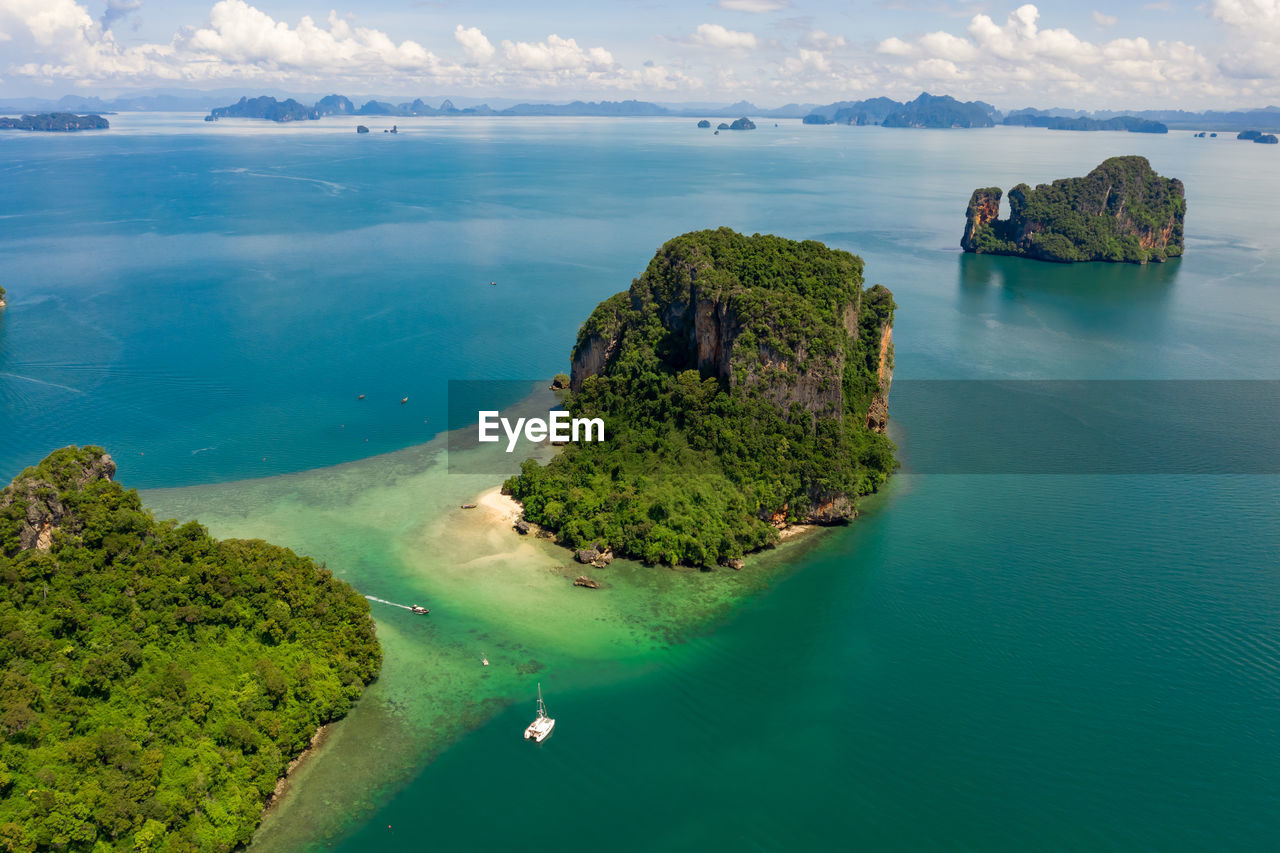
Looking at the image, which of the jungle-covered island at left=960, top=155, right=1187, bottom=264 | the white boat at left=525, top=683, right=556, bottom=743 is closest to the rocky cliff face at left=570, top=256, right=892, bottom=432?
the white boat at left=525, top=683, right=556, bottom=743

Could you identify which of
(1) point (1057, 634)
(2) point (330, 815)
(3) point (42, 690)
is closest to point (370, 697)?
(2) point (330, 815)

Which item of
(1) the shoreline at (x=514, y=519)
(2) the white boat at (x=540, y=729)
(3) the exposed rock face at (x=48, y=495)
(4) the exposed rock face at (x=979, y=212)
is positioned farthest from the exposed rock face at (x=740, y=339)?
(4) the exposed rock face at (x=979, y=212)

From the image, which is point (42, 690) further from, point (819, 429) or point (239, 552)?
point (819, 429)

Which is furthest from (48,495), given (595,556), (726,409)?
(726,409)

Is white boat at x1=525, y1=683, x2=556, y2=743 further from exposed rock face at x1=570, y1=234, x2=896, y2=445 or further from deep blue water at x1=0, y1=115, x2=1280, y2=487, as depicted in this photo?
deep blue water at x1=0, y1=115, x2=1280, y2=487

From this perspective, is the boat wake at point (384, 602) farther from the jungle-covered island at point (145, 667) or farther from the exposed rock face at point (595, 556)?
the exposed rock face at point (595, 556)

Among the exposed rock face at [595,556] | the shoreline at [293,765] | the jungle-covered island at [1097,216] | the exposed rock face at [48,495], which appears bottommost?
the shoreline at [293,765]

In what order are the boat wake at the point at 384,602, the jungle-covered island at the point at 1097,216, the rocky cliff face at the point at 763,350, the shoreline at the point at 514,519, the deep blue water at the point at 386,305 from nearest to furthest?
the boat wake at the point at 384,602 < the shoreline at the point at 514,519 < the rocky cliff face at the point at 763,350 < the deep blue water at the point at 386,305 < the jungle-covered island at the point at 1097,216
